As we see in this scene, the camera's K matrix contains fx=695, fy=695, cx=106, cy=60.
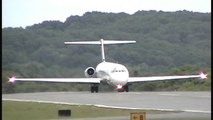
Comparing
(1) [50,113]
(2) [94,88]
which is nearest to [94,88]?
(2) [94,88]

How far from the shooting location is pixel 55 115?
26734 mm

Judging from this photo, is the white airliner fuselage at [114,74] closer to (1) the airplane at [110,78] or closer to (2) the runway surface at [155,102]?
(1) the airplane at [110,78]

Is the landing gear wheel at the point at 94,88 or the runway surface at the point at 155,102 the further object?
the landing gear wheel at the point at 94,88

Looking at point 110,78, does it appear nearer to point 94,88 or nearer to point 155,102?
point 94,88

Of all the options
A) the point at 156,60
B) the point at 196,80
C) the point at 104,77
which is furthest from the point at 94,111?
the point at 156,60

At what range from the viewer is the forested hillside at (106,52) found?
81.0 m

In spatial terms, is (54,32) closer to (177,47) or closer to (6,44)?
(177,47)

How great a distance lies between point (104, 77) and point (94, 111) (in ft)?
96.7

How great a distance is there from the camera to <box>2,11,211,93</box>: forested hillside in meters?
81.0

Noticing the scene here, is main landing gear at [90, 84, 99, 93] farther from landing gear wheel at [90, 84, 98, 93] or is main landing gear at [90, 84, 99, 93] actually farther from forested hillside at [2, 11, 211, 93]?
forested hillside at [2, 11, 211, 93]

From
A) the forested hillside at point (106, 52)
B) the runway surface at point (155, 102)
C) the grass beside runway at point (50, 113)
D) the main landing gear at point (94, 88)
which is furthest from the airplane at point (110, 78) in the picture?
the grass beside runway at point (50, 113)

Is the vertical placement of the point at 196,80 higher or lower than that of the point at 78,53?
lower

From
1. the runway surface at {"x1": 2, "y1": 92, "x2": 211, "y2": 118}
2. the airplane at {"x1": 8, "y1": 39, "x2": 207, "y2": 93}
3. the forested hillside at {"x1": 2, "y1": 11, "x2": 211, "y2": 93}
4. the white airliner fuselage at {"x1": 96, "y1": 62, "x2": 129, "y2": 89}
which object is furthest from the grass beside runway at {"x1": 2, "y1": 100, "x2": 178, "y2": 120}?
the forested hillside at {"x1": 2, "y1": 11, "x2": 211, "y2": 93}

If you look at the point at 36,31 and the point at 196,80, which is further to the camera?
the point at 36,31
